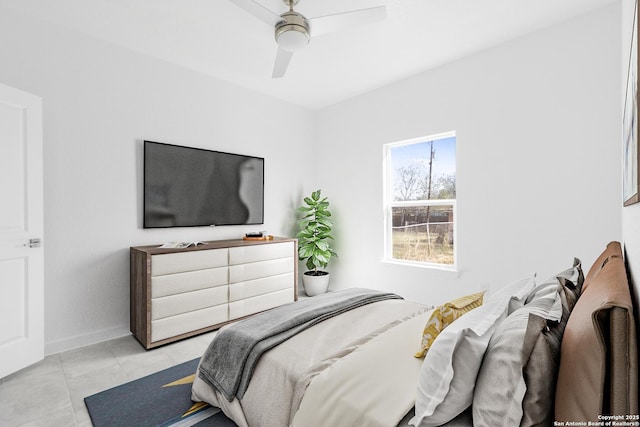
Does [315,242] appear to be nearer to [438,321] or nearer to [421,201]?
[421,201]

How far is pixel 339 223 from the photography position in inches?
174

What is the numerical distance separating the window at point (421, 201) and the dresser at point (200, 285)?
1403mm

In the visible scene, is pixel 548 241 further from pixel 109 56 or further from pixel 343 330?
pixel 109 56

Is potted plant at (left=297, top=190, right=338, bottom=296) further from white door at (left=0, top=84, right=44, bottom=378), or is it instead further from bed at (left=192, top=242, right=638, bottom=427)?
white door at (left=0, top=84, right=44, bottom=378)

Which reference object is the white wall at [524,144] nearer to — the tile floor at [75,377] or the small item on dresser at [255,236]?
the small item on dresser at [255,236]

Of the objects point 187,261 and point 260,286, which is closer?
point 187,261

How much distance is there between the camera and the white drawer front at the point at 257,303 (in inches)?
128

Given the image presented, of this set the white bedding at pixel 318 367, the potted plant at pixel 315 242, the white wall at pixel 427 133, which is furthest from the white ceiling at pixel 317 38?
the white bedding at pixel 318 367

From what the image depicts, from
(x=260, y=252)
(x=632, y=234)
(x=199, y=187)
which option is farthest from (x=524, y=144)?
(x=199, y=187)

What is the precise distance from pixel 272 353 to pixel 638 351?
130 centimetres

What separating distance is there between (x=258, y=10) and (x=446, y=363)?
204 cm

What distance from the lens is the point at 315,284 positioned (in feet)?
13.9

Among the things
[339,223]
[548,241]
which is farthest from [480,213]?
[339,223]

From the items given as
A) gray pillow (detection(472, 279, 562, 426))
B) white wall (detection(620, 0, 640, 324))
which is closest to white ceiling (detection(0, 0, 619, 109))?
white wall (detection(620, 0, 640, 324))
